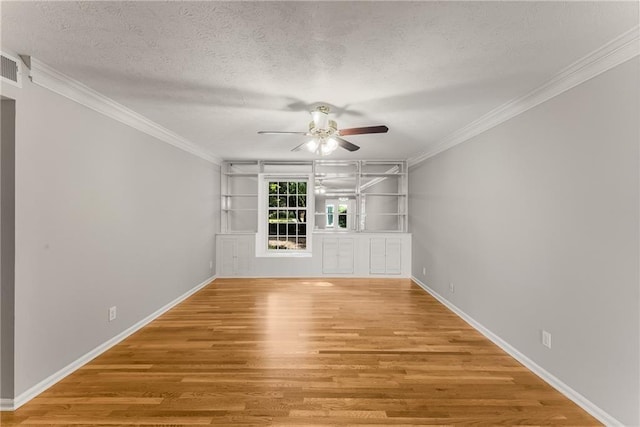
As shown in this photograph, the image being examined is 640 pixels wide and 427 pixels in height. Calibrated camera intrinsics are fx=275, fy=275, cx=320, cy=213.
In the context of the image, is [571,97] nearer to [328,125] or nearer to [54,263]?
[328,125]

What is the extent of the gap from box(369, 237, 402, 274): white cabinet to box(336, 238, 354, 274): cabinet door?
0.44 metres

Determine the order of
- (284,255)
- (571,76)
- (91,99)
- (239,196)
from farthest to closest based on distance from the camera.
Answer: (239,196) < (284,255) < (91,99) < (571,76)

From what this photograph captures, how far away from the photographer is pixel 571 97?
2111mm

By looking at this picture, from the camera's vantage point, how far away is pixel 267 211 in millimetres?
6098

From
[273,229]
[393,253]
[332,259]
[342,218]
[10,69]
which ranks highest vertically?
[10,69]

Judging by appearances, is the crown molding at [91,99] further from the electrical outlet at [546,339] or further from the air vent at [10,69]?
the electrical outlet at [546,339]

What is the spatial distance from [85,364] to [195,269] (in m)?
2.34

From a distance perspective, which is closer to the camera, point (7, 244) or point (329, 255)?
point (7, 244)

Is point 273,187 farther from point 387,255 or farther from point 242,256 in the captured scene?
point 387,255

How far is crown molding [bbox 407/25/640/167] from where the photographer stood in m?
1.69

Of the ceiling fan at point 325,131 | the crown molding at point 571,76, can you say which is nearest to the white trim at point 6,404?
the ceiling fan at point 325,131

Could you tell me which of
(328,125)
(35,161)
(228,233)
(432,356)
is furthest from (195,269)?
(432,356)

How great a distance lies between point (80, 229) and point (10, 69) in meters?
1.27

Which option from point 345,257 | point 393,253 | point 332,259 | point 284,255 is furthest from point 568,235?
point 284,255
